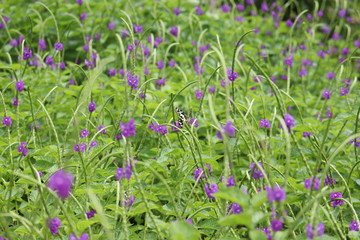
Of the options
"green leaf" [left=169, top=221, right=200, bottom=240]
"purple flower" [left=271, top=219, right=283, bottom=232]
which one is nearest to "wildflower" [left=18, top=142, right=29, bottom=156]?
"green leaf" [left=169, top=221, right=200, bottom=240]

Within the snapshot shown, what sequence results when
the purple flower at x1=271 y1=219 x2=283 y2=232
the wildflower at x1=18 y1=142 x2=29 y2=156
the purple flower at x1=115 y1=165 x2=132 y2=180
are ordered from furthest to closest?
the wildflower at x1=18 y1=142 x2=29 y2=156 < the purple flower at x1=115 y1=165 x2=132 y2=180 < the purple flower at x1=271 y1=219 x2=283 y2=232

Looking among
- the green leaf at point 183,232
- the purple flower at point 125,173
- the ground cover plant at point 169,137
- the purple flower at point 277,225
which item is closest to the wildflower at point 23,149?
the ground cover plant at point 169,137

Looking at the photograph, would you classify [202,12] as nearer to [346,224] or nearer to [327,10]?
[346,224]

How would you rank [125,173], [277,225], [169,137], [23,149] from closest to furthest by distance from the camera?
[277,225] → [125,173] → [23,149] → [169,137]

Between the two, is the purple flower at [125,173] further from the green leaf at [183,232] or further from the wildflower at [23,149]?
the wildflower at [23,149]

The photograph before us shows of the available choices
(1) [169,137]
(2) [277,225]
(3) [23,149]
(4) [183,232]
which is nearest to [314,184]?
(2) [277,225]

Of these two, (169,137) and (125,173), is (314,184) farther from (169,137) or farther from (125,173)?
(169,137)

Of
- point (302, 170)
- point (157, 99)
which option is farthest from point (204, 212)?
point (157, 99)

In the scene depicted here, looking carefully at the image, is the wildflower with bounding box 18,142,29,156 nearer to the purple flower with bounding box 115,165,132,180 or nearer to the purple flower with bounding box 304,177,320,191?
the purple flower with bounding box 115,165,132,180
